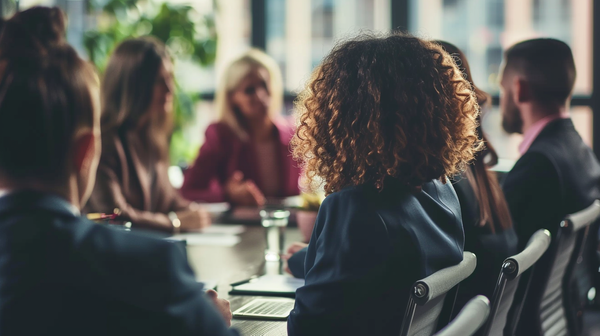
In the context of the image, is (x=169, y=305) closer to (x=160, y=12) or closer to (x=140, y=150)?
(x=140, y=150)

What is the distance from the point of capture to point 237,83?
3.69 m

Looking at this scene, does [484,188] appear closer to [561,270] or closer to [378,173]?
[561,270]

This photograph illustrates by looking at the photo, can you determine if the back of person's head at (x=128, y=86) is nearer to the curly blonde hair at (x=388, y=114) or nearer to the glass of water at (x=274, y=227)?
the glass of water at (x=274, y=227)

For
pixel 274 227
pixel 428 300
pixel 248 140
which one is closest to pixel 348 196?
pixel 428 300

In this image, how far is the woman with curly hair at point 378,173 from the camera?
1.17 metres

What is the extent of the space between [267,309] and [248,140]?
234 cm

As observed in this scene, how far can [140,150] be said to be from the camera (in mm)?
2805

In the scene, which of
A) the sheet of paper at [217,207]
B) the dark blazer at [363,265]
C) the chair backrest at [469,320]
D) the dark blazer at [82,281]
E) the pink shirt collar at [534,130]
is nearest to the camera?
the dark blazer at [82,281]

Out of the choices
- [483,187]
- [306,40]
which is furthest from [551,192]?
[306,40]

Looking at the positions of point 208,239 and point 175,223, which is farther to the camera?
point 175,223

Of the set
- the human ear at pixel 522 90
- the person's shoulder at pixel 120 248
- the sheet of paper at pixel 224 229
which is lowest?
the sheet of paper at pixel 224 229

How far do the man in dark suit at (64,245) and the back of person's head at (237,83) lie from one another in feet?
9.40

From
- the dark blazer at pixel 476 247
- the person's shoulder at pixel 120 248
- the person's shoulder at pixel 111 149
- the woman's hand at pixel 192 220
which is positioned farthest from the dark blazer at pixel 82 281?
the person's shoulder at pixel 111 149

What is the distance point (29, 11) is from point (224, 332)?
1.41 m
